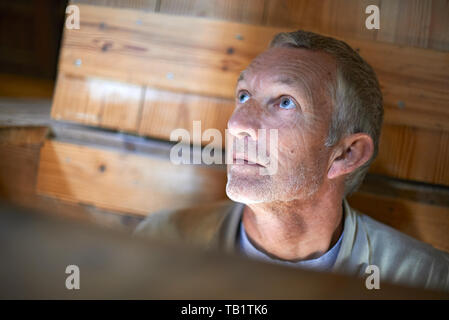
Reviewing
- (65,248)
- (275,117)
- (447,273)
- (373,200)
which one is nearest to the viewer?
(65,248)

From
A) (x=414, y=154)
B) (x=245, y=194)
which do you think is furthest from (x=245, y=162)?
(x=414, y=154)

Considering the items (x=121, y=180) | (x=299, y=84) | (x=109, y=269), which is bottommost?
(x=121, y=180)

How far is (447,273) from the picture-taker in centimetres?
122

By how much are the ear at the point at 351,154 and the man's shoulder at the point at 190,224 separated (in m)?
0.39

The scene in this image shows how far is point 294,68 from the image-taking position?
43.8 inches

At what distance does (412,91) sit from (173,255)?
1275mm

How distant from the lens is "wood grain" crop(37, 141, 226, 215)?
5.14ft

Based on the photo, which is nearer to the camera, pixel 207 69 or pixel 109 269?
pixel 109 269

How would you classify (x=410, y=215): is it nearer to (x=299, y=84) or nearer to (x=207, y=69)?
(x=299, y=84)

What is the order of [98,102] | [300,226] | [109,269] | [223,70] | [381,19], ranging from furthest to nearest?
[98,102] → [223,70] → [381,19] → [300,226] → [109,269]

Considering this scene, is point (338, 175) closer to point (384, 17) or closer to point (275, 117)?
point (275, 117)

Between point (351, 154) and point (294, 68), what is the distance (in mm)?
306

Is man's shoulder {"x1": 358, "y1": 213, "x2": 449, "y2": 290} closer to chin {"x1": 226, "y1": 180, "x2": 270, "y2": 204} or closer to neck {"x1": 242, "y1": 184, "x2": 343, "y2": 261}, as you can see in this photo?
neck {"x1": 242, "y1": 184, "x2": 343, "y2": 261}

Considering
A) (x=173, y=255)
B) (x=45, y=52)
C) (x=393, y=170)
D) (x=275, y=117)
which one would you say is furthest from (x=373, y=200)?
(x=45, y=52)
